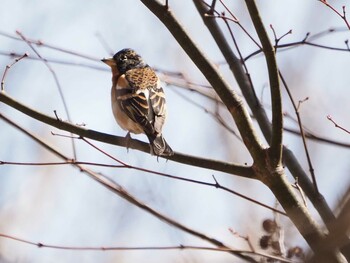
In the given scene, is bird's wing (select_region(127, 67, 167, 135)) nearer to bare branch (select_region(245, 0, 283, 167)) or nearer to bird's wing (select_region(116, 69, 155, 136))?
bird's wing (select_region(116, 69, 155, 136))

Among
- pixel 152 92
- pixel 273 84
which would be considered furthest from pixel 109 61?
pixel 273 84

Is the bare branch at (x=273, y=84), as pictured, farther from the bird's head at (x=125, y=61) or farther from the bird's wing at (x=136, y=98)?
the bird's head at (x=125, y=61)

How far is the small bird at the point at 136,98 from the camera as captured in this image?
4.95 meters

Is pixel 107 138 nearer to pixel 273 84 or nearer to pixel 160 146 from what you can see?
pixel 160 146

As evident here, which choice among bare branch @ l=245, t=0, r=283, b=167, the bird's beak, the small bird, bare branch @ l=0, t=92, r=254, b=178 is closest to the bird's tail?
the small bird

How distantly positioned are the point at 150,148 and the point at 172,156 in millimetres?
807

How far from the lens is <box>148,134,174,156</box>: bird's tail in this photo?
12.6 feet

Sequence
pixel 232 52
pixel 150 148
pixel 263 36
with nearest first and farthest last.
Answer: pixel 263 36 < pixel 150 148 < pixel 232 52

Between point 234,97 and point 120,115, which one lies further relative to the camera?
point 120,115

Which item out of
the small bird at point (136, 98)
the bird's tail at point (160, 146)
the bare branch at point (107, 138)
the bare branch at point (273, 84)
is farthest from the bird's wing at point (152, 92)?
the bare branch at point (273, 84)

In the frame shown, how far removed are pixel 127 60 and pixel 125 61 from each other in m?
0.05

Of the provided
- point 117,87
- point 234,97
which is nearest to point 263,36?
point 234,97

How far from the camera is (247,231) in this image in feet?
17.9

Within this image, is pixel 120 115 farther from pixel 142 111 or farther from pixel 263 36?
pixel 263 36
